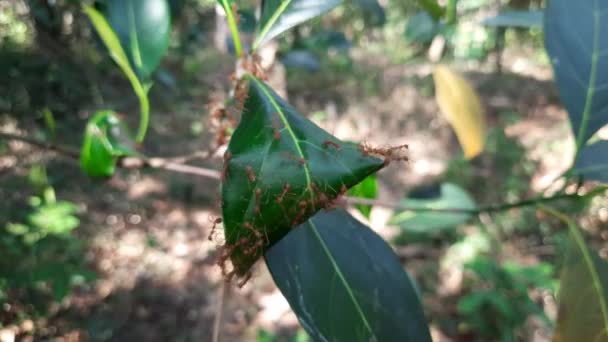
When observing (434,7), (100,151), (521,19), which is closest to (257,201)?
(100,151)

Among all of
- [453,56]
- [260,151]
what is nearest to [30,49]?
[260,151]

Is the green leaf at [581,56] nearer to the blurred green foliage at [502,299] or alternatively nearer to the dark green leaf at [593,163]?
the dark green leaf at [593,163]

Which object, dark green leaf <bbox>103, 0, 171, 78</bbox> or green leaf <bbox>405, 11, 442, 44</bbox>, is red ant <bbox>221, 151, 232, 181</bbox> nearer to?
dark green leaf <bbox>103, 0, 171, 78</bbox>

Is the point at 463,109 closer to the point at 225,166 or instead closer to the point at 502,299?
the point at 225,166

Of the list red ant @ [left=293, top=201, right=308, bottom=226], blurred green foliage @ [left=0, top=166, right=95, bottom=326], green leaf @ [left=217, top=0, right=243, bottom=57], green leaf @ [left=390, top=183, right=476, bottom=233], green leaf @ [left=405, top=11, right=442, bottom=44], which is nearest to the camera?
red ant @ [left=293, top=201, right=308, bottom=226]

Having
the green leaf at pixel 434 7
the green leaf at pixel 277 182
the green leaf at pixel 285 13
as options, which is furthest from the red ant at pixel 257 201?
the green leaf at pixel 434 7

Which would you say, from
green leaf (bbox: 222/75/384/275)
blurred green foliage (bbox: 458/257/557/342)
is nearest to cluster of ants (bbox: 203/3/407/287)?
green leaf (bbox: 222/75/384/275)

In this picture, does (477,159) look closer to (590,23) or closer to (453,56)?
(453,56)
